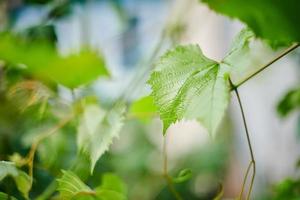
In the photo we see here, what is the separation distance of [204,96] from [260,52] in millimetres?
924

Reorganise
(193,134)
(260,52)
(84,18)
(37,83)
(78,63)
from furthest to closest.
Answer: (193,134) < (260,52) < (84,18) < (37,83) < (78,63)

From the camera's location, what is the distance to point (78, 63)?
46 cm

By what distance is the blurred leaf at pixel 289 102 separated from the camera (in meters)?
0.67

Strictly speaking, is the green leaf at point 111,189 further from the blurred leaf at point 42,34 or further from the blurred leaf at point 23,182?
the blurred leaf at point 42,34

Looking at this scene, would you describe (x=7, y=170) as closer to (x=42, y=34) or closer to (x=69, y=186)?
(x=69, y=186)

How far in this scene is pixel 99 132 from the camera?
0.45 meters

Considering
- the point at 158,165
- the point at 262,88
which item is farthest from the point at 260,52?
the point at 262,88

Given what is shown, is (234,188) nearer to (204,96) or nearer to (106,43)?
(106,43)

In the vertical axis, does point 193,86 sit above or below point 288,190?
above

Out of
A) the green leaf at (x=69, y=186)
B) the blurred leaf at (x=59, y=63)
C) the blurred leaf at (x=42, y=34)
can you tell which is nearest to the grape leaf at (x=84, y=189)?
the green leaf at (x=69, y=186)

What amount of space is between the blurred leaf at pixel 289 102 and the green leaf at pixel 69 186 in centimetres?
39

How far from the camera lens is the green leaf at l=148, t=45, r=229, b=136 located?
0.33 metres

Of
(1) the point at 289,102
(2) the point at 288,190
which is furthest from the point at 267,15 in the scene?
(1) the point at 289,102

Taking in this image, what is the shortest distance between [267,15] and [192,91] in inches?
3.4
